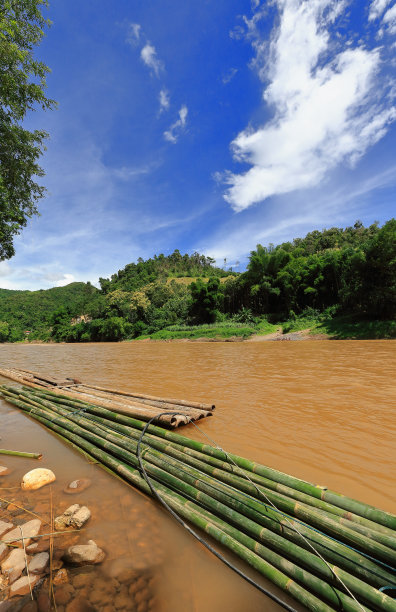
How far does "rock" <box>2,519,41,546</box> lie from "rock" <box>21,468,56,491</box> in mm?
766

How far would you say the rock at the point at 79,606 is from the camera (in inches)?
64.4

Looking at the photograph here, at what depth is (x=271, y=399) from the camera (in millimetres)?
6324

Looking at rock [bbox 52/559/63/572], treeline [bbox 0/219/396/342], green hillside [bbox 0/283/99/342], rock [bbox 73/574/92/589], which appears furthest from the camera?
green hillside [bbox 0/283/99/342]

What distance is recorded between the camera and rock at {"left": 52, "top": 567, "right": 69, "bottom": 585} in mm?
1816

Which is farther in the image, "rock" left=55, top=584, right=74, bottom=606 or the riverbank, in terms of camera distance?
the riverbank

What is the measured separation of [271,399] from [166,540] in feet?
15.0

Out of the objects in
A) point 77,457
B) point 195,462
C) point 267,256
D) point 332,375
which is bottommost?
point 332,375

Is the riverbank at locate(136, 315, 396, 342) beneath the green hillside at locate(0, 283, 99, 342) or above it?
beneath

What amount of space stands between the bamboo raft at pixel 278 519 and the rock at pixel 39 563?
102cm

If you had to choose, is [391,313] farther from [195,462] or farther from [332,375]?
[195,462]

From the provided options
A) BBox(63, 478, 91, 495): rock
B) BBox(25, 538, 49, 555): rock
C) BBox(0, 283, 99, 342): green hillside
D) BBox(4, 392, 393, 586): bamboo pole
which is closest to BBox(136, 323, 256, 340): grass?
BBox(4, 392, 393, 586): bamboo pole

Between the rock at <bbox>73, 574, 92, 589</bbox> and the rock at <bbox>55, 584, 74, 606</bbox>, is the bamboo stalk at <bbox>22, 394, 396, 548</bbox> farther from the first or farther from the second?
the rock at <bbox>55, 584, 74, 606</bbox>

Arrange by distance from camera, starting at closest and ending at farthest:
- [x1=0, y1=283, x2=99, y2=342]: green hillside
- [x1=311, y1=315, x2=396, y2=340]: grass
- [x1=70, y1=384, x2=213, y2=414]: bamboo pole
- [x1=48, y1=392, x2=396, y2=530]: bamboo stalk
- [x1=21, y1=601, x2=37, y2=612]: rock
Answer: [x1=21, y1=601, x2=37, y2=612]: rock < [x1=48, y1=392, x2=396, y2=530]: bamboo stalk < [x1=70, y1=384, x2=213, y2=414]: bamboo pole < [x1=311, y1=315, x2=396, y2=340]: grass < [x1=0, y1=283, x2=99, y2=342]: green hillside

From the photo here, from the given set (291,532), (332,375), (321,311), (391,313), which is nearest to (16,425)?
(291,532)
